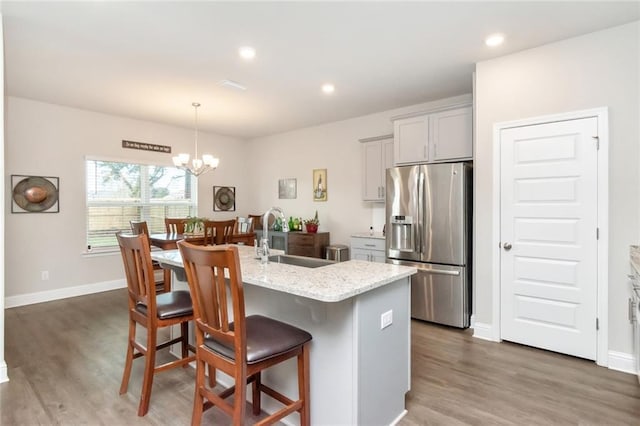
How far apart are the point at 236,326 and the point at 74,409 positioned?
5.10 feet

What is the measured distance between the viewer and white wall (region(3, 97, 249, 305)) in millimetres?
4434

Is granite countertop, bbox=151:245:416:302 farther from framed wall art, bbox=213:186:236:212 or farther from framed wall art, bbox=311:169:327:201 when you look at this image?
framed wall art, bbox=213:186:236:212

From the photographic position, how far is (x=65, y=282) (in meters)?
4.86

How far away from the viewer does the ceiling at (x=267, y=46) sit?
2.49 m

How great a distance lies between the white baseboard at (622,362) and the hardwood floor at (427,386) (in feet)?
0.22

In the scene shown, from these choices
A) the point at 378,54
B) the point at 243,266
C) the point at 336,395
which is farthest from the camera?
the point at 378,54

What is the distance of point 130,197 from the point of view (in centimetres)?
555

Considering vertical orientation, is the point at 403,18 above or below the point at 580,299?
above

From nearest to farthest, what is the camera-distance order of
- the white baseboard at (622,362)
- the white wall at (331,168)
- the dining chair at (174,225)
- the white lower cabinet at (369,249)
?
the white baseboard at (622,362) → the white lower cabinet at (369,249) → the dining chair at (174,225) → the white wall at (331,168)

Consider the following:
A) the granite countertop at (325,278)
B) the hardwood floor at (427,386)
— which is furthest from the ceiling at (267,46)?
the hardwood floor at (427,386)

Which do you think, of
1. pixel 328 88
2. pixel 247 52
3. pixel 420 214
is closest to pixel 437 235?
pixel 420 214

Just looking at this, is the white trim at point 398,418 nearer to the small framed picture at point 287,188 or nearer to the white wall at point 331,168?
the white wall at point 331,168

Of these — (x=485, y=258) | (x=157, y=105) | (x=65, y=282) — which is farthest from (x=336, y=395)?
(x=65, y=282)

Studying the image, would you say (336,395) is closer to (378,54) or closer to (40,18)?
(378,54)
